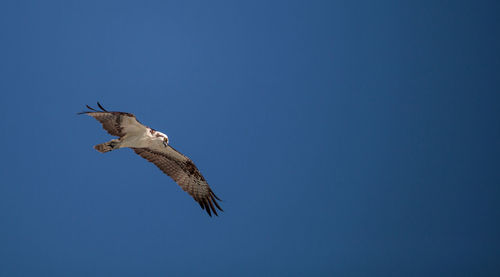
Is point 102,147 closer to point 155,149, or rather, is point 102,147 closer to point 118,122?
point 118,122

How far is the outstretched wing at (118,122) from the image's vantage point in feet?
28.0

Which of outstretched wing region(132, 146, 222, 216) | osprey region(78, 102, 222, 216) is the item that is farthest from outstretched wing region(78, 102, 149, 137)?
outstretched wing region(132, 146, 222, 216)

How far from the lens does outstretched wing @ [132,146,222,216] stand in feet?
34.9

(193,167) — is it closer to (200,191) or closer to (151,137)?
(200,191)

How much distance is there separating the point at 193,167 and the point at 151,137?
165 centimetres

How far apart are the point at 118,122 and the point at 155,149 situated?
1722mm

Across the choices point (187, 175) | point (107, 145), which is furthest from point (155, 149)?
point (107, 145)

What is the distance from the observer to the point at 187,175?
1090 cm

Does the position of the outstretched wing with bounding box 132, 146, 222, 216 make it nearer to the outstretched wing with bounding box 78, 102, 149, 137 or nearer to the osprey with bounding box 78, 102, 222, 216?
the osprey with bounding box 78, 102, 222, 216

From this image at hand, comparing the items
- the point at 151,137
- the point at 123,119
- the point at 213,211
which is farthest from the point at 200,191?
the point at 123,119

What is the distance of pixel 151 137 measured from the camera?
31.5 ft

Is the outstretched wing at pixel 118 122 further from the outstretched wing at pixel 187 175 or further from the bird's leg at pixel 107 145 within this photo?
the outstretched wing at pixel 187 175

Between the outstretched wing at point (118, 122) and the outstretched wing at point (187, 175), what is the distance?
154cm

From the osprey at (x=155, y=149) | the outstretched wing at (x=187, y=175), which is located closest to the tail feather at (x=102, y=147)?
the osprey at (x=155, y=149)
